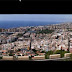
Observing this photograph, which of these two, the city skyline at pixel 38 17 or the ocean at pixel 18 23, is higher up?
the city skyline at pixel 38 17

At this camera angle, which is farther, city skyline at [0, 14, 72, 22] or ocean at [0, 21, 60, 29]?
ocean at [0, 21, 60, 29]

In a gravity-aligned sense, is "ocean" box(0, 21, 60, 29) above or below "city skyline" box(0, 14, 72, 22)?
below

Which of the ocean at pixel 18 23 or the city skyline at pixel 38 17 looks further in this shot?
the ocean at pixel 18 23

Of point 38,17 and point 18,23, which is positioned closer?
point 38,17

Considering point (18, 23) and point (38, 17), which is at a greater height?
point (38, 17)
